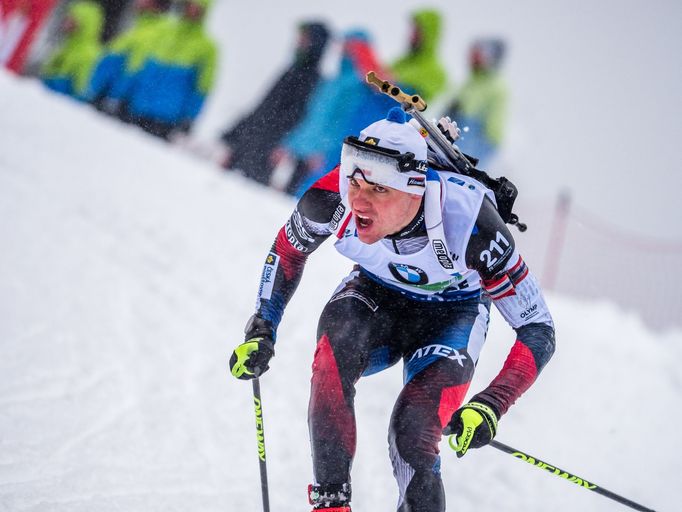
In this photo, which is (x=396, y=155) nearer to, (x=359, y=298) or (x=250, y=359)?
(x=359, y=298)

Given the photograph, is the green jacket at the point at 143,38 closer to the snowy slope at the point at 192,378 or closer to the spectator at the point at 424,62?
the snowy slope at the point at 192,378

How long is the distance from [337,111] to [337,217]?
467 cm

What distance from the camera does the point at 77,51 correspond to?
11.8m

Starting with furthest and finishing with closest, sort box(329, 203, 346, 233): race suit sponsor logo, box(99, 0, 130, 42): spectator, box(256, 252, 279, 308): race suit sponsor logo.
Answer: box(99, 0, 130, 42): spectator < box(256, 252, 279, 308): race suit sponsor logo < box(329, 203, 346, 233): race suit sponsor logo

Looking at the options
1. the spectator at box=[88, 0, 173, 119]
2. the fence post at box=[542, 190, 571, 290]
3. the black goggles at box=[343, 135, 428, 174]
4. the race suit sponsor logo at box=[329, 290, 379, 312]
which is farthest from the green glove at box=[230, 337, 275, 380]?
the spectator at box=[88, 0, 173, 119]

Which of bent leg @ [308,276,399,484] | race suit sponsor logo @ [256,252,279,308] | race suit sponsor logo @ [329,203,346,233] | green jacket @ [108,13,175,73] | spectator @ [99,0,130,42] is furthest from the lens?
spectator @ [99,0,130,42]

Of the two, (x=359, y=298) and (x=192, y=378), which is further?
(x=192, y=378)

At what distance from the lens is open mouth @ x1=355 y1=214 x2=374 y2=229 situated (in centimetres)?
319

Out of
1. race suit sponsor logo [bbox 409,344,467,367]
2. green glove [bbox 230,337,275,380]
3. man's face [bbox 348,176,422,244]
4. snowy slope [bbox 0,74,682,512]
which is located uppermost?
man's face [bbox 348,176,422,244]

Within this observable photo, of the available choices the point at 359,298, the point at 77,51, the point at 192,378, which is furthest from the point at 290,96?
the point at 359,298

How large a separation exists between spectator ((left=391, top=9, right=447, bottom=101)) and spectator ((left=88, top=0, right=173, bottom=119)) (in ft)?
10.7

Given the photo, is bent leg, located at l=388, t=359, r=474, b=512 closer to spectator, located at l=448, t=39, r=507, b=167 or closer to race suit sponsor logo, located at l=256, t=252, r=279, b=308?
race suit sponsor logo, located at l=256, t=252, r=279, b=308

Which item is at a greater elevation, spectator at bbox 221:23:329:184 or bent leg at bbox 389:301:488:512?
spectator at bbox 221:23:329:184

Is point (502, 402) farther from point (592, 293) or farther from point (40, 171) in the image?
point (40, 171)
